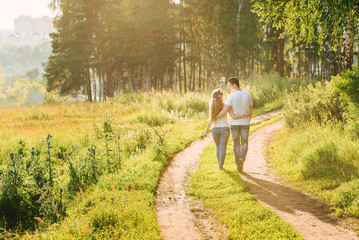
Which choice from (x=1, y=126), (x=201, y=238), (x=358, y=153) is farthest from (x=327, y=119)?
(x=1, y=126)

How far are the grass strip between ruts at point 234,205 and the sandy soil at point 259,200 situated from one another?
0.20m

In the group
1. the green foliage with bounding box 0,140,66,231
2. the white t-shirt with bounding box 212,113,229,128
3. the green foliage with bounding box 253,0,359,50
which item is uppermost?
the green foliage with bounding box 253,0,359,50

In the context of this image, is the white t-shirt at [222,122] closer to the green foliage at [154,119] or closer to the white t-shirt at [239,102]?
the white t-shirt at [239,102]

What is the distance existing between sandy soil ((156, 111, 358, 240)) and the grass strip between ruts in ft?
0.65

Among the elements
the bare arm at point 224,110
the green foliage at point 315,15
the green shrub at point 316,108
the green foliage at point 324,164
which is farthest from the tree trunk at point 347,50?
the bare arm at point 224,110

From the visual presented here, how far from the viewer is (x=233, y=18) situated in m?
31.4

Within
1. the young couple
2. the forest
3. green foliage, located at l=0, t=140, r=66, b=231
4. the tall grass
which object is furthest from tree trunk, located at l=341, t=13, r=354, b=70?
green foliage, located at l=0, t=140, r=66, b=231

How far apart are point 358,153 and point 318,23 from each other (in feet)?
12.2

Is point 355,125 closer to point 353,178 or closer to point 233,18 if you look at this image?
point 353,178

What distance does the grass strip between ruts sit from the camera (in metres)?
4.35

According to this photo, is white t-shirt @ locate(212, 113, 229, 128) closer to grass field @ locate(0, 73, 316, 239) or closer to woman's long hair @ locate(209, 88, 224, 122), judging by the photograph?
woman's long hair @ locate(209, 88, 224, 122)

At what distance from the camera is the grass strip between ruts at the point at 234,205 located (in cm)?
435

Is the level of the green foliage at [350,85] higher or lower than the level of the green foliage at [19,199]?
higher

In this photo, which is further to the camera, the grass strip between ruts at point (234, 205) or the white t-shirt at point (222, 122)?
the white t-shirt at point (222, 122)
